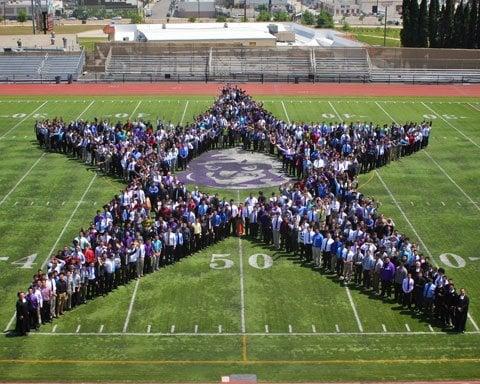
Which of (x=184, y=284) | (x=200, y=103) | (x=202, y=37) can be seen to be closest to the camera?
(x=184, y=284)

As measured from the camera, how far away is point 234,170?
32906mm

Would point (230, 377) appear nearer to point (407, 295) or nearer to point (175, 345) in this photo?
point (175, 345)

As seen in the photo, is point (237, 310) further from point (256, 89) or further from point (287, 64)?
point (287, 64)

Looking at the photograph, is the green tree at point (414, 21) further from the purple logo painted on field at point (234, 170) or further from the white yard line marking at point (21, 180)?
the white yard line marking at point (21, 180)

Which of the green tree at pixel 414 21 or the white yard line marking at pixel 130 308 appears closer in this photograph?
the white yard line marking at pixel 130 308

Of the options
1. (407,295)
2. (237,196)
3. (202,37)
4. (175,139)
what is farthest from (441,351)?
(202,37)

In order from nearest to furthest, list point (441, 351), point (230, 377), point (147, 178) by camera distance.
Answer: point (230, 377) → point (441, 351) → point (147, 178)

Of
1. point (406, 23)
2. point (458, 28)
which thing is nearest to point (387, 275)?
point (458, 28)

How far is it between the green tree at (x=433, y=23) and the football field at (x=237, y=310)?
1499 inches

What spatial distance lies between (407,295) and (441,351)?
7.94ft

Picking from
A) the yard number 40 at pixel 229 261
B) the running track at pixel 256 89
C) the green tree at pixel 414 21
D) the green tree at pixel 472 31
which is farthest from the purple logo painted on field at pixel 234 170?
the green tree at pixel 414 21

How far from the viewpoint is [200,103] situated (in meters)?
48.3

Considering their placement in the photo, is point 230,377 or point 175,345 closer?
point 230,377

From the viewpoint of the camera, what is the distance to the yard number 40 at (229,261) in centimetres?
2352
